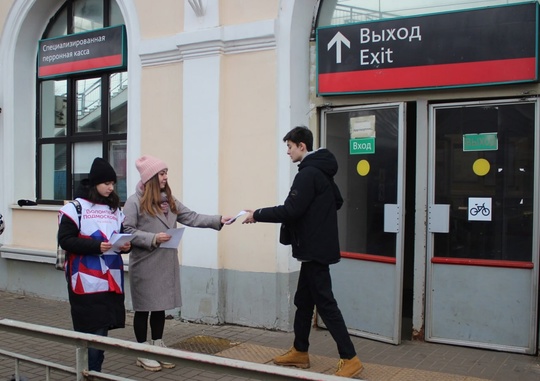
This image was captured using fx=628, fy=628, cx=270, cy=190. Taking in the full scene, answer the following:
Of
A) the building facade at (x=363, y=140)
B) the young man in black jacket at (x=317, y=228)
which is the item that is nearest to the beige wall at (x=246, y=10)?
the building facade at (x=363, y=140)

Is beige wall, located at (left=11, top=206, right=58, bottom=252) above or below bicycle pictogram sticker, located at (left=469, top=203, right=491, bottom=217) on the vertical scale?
below

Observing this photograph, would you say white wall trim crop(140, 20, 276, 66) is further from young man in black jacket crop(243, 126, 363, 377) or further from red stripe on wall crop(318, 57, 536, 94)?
young man in black jacket crop(243, 126, 363, 377)

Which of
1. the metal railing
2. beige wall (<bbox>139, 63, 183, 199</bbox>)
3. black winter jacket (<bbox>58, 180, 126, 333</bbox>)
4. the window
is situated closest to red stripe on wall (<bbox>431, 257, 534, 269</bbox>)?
beige wall (<bbox>139, 63, 183, 199</bbox>)

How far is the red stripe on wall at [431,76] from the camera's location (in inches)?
211

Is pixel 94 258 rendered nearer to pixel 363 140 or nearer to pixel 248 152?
pixel 248 152

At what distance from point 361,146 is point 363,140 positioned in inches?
2.5

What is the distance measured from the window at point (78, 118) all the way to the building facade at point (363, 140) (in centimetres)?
10

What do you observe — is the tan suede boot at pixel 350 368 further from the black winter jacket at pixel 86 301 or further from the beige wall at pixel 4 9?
the beige wall at pixel 4 9

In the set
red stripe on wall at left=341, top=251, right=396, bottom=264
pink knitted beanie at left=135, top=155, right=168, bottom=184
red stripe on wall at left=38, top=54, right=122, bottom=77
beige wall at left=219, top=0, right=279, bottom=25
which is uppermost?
beige wall at left=219, top=0, right=279, bottom=25

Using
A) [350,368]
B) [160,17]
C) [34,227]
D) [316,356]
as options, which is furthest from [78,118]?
[350,368]

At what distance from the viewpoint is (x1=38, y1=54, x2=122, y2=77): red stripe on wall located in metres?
7.80

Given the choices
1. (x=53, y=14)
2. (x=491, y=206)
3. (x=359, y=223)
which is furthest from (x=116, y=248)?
(x=53, y=14)

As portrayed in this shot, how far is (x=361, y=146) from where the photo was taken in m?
6.20

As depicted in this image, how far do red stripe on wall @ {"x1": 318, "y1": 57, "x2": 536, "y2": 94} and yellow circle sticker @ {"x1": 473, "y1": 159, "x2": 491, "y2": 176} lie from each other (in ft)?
2.32
